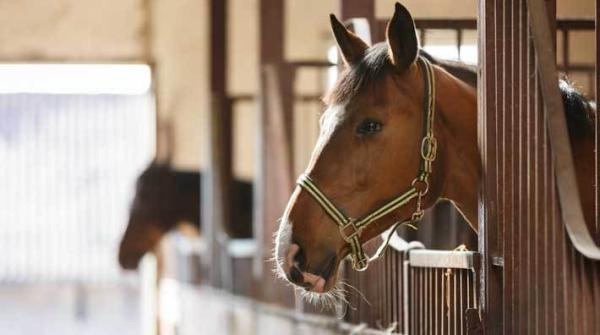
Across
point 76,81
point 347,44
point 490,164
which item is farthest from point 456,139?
point 76,81

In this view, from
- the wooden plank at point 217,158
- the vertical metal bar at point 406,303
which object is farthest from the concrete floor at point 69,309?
the vertical metal bar at point 406,303

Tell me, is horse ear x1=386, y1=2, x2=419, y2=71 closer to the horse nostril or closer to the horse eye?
the horse eye

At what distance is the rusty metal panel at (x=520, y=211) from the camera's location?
2680 mm

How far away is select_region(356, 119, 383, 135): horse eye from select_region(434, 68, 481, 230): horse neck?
15 centimetres

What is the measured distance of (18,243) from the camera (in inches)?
539

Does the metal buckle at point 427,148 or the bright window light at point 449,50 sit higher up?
the bright window light at point 449,50

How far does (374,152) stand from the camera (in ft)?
10.4

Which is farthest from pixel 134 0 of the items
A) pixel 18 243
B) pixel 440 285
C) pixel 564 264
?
pixel 564 264

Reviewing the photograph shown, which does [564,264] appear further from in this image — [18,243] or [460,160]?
[18,243]

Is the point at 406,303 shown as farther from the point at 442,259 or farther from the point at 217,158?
the point at 217,158

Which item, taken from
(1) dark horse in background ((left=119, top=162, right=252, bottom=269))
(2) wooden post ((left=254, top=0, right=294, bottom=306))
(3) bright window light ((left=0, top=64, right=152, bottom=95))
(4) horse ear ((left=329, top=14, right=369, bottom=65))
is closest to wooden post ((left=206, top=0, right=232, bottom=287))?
(2) wooden post ((left=254, top=0, right=294, bottom=306))

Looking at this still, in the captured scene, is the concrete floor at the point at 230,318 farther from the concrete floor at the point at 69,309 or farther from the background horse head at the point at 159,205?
the concrete floor at the point at 69,309

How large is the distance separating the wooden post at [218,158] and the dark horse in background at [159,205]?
1540 mm

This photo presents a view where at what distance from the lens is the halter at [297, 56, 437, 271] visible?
3.13 m
